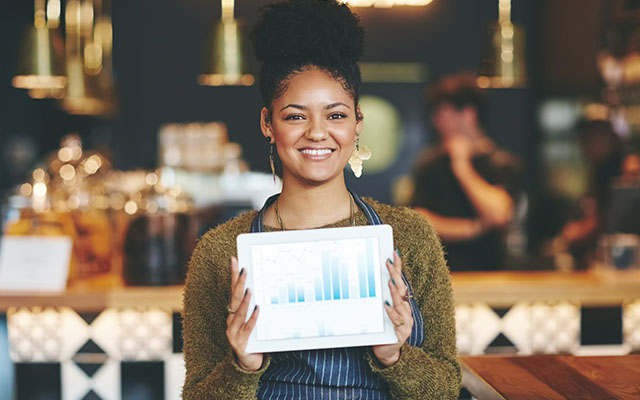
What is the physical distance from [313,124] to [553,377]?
0.76m

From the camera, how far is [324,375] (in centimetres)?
Answer: 144

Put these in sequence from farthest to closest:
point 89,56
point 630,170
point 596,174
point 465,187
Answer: point 89,56 < point 596,174 < point 630,170 < point 465,187

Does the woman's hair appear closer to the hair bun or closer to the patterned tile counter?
the hair bun

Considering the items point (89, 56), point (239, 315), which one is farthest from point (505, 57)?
point (89, 56)

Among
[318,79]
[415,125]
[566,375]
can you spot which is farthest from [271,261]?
[415,125]

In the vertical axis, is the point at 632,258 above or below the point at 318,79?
below

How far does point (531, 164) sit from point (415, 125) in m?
1.06

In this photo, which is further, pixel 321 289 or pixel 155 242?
pixel 155 242

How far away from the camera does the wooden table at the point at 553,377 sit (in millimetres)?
1480

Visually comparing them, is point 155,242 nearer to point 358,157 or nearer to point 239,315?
point 358,157

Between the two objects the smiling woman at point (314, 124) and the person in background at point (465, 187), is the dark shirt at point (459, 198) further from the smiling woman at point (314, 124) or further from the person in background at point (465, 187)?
the smiling woman at point (314, 124)

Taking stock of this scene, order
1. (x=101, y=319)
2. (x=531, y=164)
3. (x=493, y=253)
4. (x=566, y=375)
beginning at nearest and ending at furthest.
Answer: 1. (x=566, y=375)
2. (x=101, y=319)
3. (x=493, y=253)
4. (x=531, y=164)

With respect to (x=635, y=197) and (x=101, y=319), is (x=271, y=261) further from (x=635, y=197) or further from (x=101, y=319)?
(x=635, y=197)

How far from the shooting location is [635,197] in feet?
10.8
